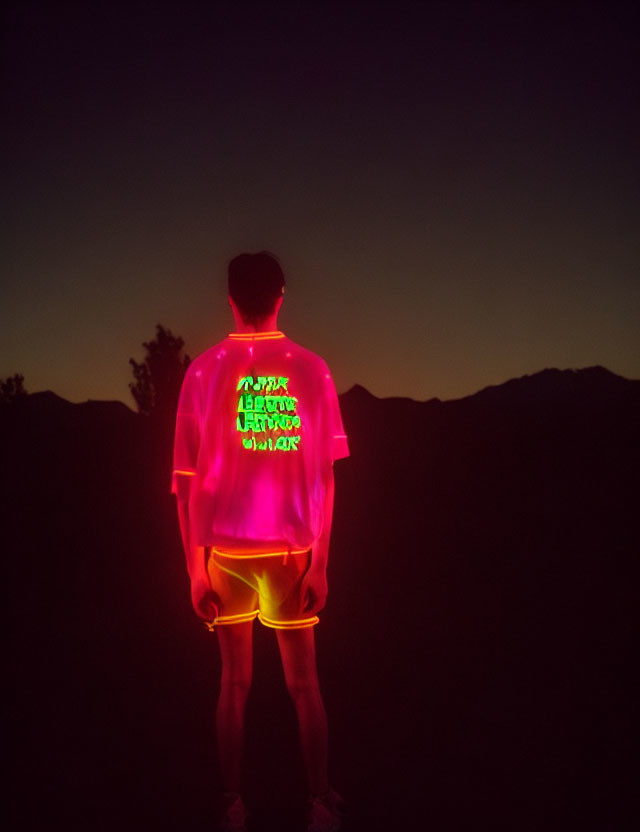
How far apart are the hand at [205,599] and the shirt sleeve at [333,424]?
30.4 inches

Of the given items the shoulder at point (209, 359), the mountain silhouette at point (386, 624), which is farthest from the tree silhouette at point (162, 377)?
the shoulder at point (209, 359)

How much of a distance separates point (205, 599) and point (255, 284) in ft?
4.43

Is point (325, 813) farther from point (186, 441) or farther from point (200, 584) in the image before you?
point (186, 441)

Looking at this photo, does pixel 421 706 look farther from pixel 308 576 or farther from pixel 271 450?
pixel 271 450

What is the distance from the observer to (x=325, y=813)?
3.18 m

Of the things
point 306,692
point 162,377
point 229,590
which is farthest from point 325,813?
point 162,377

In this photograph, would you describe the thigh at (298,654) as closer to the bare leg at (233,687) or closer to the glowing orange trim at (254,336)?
the bare leg at (233,687)

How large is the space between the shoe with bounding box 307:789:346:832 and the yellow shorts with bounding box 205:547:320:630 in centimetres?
78

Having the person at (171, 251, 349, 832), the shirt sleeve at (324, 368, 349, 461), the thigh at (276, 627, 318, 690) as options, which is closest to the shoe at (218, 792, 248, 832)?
the person at (171, 251, 349, 832)

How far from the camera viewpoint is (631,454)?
26.8 feet

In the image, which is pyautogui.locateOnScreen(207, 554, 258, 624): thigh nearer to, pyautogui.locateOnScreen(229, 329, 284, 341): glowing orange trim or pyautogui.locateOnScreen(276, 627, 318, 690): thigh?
pyautogui.locateOnScreen(276, 627, 318, 690): thigh

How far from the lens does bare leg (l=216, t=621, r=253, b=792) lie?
3.18 m

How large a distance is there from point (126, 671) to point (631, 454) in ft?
19.0

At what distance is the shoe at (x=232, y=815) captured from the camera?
3.21 m
